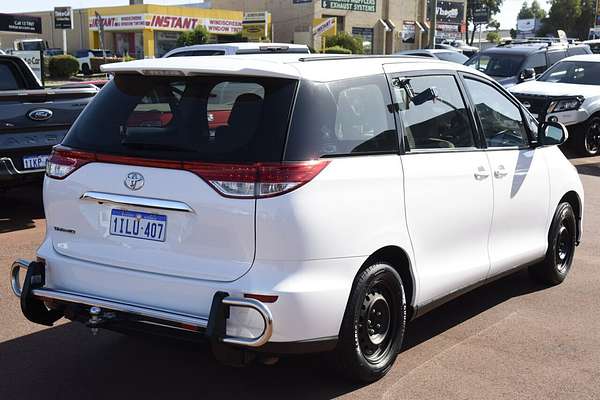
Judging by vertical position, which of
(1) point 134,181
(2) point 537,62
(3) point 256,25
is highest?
(3) point 256,25

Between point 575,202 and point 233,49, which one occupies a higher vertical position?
point 233,49

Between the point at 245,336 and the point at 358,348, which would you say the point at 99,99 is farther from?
the point at 358,348

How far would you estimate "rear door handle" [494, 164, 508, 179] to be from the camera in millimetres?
5266

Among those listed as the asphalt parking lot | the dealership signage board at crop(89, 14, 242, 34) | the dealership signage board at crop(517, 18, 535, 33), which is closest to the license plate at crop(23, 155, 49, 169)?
the asphalt parking lot

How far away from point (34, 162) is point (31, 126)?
0.38m

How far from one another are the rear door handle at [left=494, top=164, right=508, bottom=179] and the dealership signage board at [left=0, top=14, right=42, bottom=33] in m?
23.2

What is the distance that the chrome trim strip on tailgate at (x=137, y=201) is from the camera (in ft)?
12.6

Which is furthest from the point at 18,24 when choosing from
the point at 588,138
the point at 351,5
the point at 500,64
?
the point at 351,5

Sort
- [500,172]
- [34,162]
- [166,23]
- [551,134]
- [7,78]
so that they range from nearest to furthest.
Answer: [500,172]
[551,134]
[34,162]
[7,78]
[166,23]

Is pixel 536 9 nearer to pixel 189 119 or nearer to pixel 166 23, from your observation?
pixel 166 23

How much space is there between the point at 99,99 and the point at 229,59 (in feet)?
2.59

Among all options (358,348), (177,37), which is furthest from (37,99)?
(177,37)

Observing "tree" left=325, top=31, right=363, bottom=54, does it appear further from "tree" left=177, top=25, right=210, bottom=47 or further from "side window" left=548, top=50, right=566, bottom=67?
"side window" left=548, top=50, right=566, bottom=67

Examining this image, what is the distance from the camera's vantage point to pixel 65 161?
428 cm
